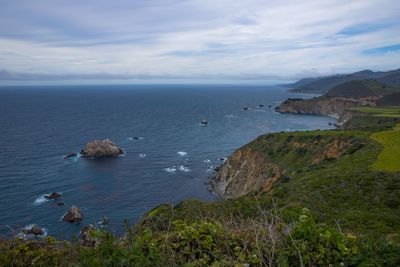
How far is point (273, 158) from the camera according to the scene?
53875 mm

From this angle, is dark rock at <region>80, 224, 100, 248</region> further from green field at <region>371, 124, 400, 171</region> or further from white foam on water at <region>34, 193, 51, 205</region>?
white foam on water at <region>34, 193, 51, 205</region>

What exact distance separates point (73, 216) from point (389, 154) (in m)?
37.7

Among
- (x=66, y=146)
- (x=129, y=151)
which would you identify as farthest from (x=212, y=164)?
(x=66, y=146)

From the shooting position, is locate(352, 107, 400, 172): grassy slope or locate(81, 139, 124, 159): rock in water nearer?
locate(352, 107, 400, 172): grassy slope

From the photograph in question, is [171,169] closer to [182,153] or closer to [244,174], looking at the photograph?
[182,153]

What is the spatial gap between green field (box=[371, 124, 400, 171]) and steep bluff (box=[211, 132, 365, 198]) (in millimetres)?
3136

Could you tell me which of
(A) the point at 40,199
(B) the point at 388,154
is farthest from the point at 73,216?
(B) the point at 388,154

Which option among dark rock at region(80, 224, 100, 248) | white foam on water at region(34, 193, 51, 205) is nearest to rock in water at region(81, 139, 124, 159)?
white foam on water at region(34, 193, 51, 205)

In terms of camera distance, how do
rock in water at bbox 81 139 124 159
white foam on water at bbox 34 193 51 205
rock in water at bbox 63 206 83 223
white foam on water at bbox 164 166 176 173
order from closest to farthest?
rock in water at bbox 63 206 83 223
white foam on water at bbox 34 193 51 205
white foam on water at bbox 164 166 176 173
rock in water at bbox 81 139 124 159

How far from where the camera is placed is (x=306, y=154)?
5025 cm

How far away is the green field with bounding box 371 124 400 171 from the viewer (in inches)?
1080

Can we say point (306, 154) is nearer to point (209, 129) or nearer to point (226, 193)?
point (226, 193)

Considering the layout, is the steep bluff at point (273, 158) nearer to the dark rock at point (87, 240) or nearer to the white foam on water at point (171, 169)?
the white foam on water at point (171, 169)

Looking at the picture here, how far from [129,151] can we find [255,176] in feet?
128
